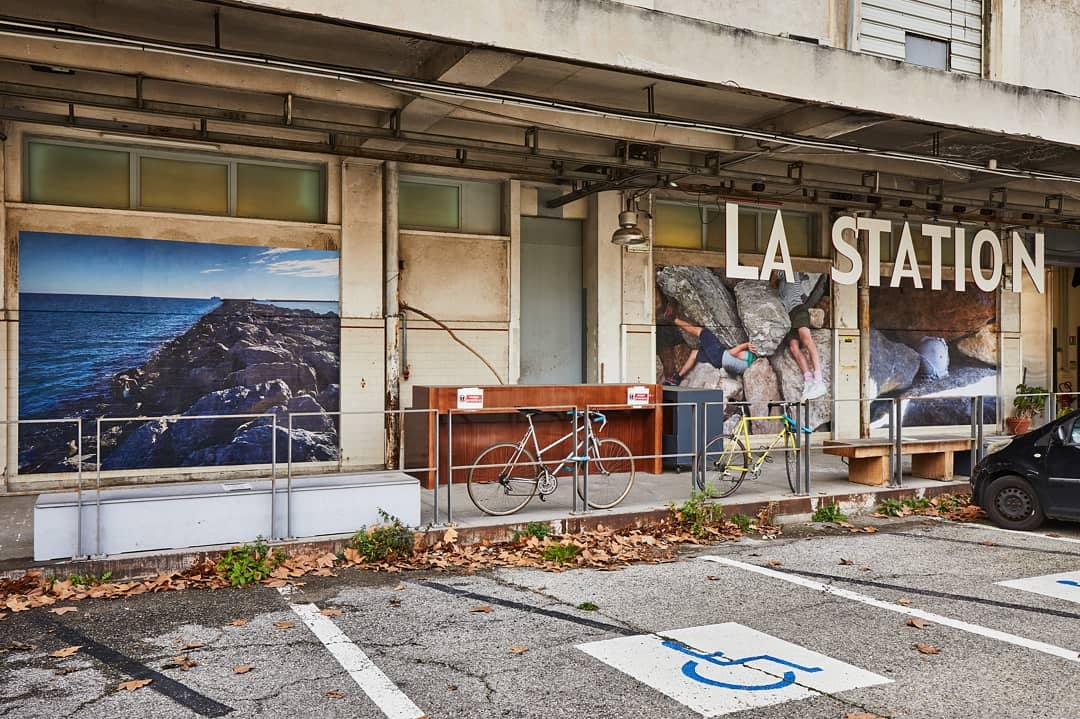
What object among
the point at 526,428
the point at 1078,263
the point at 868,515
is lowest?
the point at 868,515

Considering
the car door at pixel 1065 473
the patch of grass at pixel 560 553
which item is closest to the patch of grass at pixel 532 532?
the patch of grass at pixel 560 553

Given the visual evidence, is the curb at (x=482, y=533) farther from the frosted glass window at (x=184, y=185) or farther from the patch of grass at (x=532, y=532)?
the frosted glass window at (x=184, y=185)

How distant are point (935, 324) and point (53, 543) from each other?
57.3 feet

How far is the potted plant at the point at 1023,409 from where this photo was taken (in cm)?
2023

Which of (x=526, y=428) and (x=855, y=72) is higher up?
(x=855, y=72)

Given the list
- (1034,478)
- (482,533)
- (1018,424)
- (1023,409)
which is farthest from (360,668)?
(1023,409)

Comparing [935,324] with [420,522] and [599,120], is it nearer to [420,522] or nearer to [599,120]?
[599,120]

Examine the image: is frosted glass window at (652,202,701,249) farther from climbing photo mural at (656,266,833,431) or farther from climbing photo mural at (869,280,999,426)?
climbing photo mural at (869,280,999,426)

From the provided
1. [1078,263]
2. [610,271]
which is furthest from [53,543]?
[1078,263]

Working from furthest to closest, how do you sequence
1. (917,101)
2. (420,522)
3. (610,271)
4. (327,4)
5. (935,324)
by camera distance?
(935,324), (610,271), (917,101), (420,522), (327,4)

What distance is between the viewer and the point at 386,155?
14.0 meters

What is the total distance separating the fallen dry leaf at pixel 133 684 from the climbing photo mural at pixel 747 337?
39.0ft

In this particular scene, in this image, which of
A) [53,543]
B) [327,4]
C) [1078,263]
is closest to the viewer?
[53,543]

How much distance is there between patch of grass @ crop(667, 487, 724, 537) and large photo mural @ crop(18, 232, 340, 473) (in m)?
5.43
